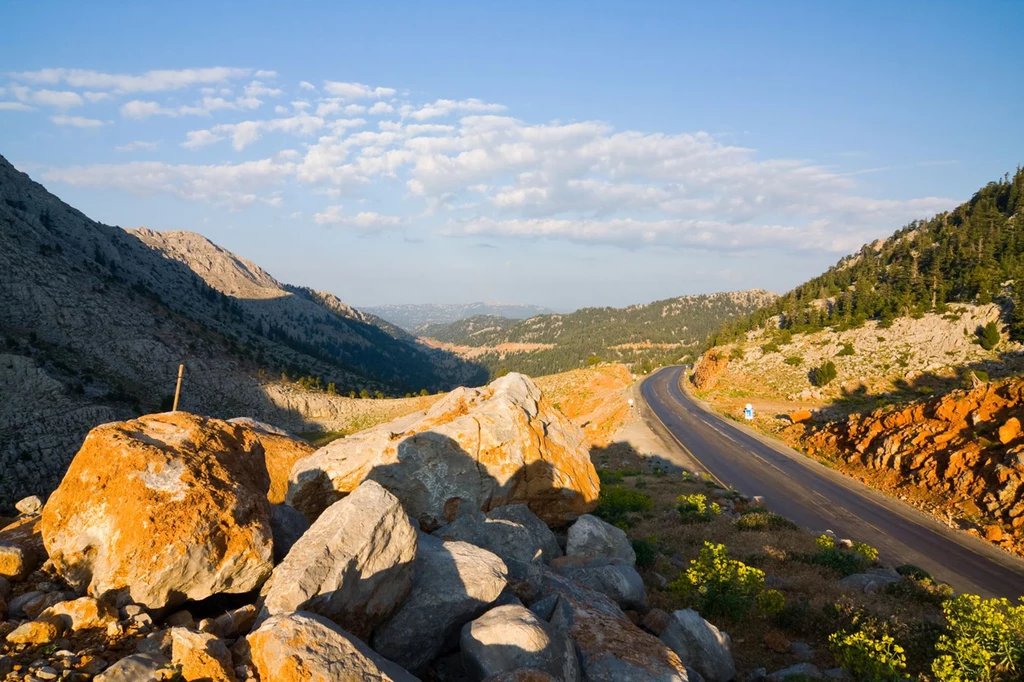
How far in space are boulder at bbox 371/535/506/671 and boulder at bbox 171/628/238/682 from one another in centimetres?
237

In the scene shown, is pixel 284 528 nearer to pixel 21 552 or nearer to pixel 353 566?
pixel 353 566

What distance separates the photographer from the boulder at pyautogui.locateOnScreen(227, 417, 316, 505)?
55.0 ft

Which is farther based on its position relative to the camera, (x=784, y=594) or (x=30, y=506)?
(x=784, y=594)

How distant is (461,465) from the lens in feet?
47.9

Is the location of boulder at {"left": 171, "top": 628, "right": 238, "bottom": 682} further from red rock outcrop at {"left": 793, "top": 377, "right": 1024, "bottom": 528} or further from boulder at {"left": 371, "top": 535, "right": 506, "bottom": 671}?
red rock outcrop at {"left": 793, "top": 377, "right": 1024, "bottom": 528}

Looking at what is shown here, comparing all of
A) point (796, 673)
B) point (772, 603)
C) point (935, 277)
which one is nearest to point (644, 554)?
point (772, 603)

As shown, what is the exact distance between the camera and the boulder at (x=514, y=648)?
682cm

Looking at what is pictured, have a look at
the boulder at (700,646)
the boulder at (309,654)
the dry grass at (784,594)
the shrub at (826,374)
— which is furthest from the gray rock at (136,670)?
the shrub at (826,374)

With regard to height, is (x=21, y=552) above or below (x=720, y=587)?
above

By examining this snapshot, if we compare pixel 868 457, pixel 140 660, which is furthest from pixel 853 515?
pixel 140 660

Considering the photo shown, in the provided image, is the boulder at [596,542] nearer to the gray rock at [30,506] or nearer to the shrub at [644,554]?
the shrub at [644,554]

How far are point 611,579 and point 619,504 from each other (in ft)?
49.5

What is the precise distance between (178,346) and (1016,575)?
99.0 metres

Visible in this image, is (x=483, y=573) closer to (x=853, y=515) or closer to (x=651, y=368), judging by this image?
(x=853, y=515)
